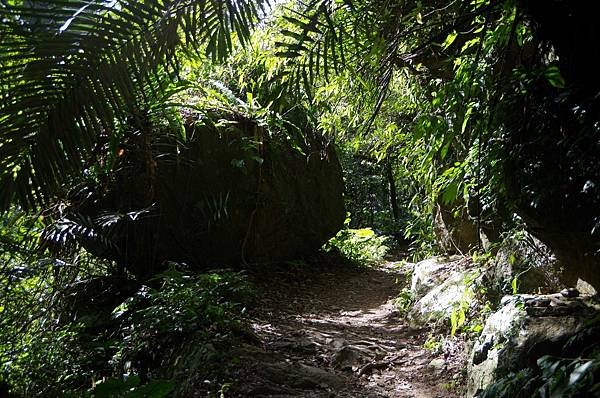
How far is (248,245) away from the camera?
21.7ft

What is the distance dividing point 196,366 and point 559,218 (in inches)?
103

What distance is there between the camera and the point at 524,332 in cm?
276

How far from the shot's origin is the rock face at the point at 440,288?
4124 millimetres

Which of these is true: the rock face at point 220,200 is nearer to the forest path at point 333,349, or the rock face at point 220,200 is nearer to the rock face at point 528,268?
the forest path at point 333,349

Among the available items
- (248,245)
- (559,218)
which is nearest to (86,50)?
(559,218)

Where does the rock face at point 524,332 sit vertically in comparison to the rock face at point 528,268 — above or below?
below

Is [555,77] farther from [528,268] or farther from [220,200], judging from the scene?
[220,200]

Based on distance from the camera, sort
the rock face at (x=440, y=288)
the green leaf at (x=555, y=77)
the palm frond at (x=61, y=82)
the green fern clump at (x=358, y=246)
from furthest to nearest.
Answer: the green fern clump at (x=358, y=246), the rock face at (x=440, y=288), the green leaf at (x=555, y=77), the palm frond at (x=61, y=82)

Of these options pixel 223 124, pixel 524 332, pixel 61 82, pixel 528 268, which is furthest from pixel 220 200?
pixel 61 82

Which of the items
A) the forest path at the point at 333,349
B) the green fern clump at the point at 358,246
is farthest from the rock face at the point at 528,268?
the green fern clump at the point at 358,246

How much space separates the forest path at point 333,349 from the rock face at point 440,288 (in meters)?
0.21

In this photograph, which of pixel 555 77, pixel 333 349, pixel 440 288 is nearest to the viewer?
pixel 555 77

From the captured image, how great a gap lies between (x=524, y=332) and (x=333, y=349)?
6.18 feet

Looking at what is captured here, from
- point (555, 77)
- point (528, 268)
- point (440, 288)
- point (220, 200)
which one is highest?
point (555, 77)
